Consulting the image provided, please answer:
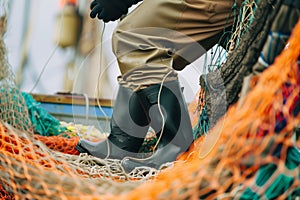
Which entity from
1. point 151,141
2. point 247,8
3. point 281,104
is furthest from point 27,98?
point 281,104

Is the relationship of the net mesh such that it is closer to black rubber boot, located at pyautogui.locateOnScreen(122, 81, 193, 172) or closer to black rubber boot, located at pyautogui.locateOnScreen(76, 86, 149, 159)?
black rubber boot, located at pyautogui.locateOnScreen(122, 81, 193, 172)

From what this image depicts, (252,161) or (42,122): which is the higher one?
(252,161)

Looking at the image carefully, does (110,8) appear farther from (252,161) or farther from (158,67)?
(252,161)

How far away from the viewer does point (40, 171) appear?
1.04 m

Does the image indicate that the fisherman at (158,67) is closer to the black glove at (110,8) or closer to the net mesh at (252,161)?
the black glove at (110,8)

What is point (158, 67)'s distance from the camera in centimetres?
162

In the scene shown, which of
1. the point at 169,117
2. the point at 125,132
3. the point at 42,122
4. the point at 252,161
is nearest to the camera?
the point at 252,161

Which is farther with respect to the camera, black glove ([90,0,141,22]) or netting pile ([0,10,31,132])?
black glove ([90,0,141,22])

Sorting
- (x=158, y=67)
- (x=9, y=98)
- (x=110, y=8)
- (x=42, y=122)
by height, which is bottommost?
(x=42, y=122)

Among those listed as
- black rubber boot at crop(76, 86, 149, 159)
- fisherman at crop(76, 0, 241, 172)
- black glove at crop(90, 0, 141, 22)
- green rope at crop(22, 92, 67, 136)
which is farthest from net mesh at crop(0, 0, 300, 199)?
green rope at crop(22, 92, 67, 136)

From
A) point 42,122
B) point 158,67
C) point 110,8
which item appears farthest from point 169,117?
point 42,122

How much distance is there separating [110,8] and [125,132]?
49 cm

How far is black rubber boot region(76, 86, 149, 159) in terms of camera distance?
171cm

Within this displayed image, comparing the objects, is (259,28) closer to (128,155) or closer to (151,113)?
(151,113)
